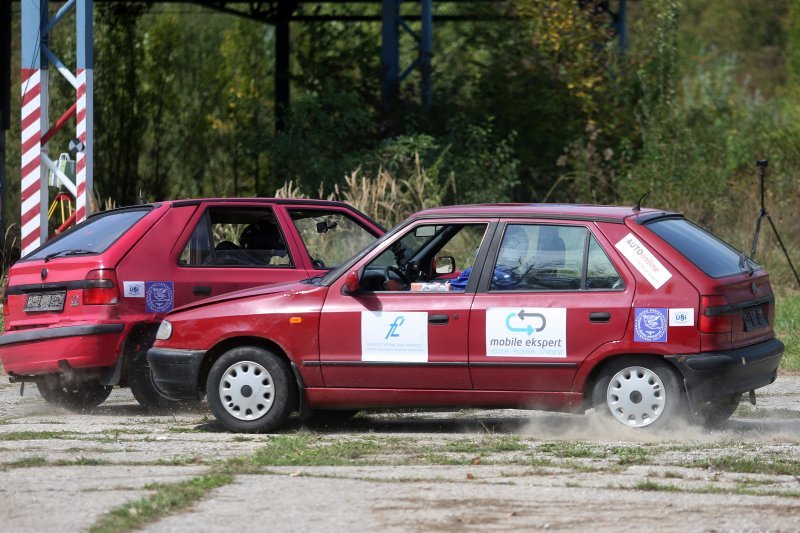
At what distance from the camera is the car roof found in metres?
8.82

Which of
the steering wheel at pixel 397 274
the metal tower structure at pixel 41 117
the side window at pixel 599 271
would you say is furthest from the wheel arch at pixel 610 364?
the metal tower structure at pixel 41 117

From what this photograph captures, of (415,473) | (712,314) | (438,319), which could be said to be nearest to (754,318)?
(712,314)

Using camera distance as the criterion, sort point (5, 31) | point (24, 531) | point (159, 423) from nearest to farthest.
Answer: point (24, 531)
point (159, 423)
point (5, 31)

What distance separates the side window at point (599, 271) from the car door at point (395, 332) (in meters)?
0.71

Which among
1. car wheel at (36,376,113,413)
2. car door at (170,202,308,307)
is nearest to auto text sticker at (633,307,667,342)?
car door at (170,202,308,307)

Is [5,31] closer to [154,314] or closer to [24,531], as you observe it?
[154,314]

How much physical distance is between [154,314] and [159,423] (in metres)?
0.88

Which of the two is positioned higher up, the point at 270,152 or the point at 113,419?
the point at 270,152

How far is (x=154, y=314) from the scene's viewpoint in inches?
404

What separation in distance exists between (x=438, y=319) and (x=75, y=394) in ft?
11.4

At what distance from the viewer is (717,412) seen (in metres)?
9.23

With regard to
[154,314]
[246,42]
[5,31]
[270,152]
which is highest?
[246,42]

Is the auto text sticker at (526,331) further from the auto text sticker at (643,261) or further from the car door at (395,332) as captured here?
the auto text sticker at (643,261)

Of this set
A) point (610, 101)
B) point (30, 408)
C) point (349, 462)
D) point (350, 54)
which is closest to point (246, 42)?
point (350, 54)
